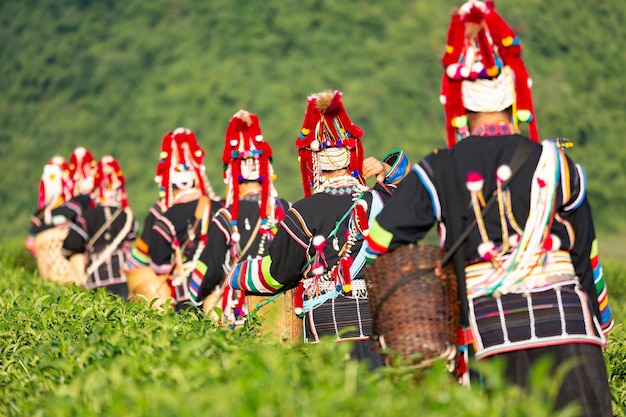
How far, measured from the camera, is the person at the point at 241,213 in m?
8.47

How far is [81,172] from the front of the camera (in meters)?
14.0

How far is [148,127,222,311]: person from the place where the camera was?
9727mm

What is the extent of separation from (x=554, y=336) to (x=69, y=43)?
35.4m

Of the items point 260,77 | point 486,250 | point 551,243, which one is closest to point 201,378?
point 486,250

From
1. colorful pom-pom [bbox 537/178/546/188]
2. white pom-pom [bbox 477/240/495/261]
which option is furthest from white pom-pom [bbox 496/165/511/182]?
white pom-pom [bbox 477/240/495/261]

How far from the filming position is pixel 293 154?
3416cm

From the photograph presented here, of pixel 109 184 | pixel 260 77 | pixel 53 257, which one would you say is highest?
pixel 260 77

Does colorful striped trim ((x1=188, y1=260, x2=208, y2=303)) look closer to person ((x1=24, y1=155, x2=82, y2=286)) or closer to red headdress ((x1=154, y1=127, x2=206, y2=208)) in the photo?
red headdress ((x1=154, y1=127, x2=206, y2=208))

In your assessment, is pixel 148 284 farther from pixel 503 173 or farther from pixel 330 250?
pixel 503 173

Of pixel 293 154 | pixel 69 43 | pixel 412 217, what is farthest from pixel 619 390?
pixel 69 43

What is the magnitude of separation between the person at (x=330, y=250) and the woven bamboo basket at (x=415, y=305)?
1.50m

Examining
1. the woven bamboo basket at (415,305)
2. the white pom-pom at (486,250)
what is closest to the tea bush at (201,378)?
the woven bamboo basket at (415,305)

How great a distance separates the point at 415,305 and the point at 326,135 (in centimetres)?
235

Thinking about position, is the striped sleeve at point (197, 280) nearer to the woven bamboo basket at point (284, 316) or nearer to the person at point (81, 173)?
the woven bamboo basket at point (284, 316)
